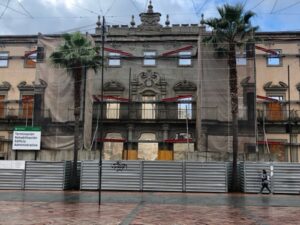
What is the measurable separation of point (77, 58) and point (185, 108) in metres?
Answer: 10.4

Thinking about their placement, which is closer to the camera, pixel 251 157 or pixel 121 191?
pixel 121 191

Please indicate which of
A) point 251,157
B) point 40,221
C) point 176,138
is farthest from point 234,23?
point 40,221

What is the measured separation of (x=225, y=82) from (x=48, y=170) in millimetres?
12890

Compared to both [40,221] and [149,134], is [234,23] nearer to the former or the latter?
[149,134]

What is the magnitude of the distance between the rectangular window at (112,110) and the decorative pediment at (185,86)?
4.91m

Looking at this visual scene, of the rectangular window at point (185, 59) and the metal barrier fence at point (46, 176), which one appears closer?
the metal barrier fence at point (46, 176)

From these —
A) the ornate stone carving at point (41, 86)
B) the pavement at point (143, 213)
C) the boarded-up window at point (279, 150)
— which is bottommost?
the pavement at point (143, 213)

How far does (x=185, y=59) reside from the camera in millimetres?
36188

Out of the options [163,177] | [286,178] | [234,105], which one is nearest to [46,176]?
[163,177]

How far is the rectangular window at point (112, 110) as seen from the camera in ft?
116

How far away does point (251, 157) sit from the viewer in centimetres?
2766

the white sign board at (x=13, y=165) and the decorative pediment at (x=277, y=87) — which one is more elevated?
the decorative pediment at (x=277, y=87)

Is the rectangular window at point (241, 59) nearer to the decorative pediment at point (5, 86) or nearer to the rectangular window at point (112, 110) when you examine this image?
the rectangular window at point (112, 110)

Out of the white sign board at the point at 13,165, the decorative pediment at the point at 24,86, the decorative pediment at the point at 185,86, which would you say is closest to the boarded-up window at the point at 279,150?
the decorative pediment at the point at 185,86
